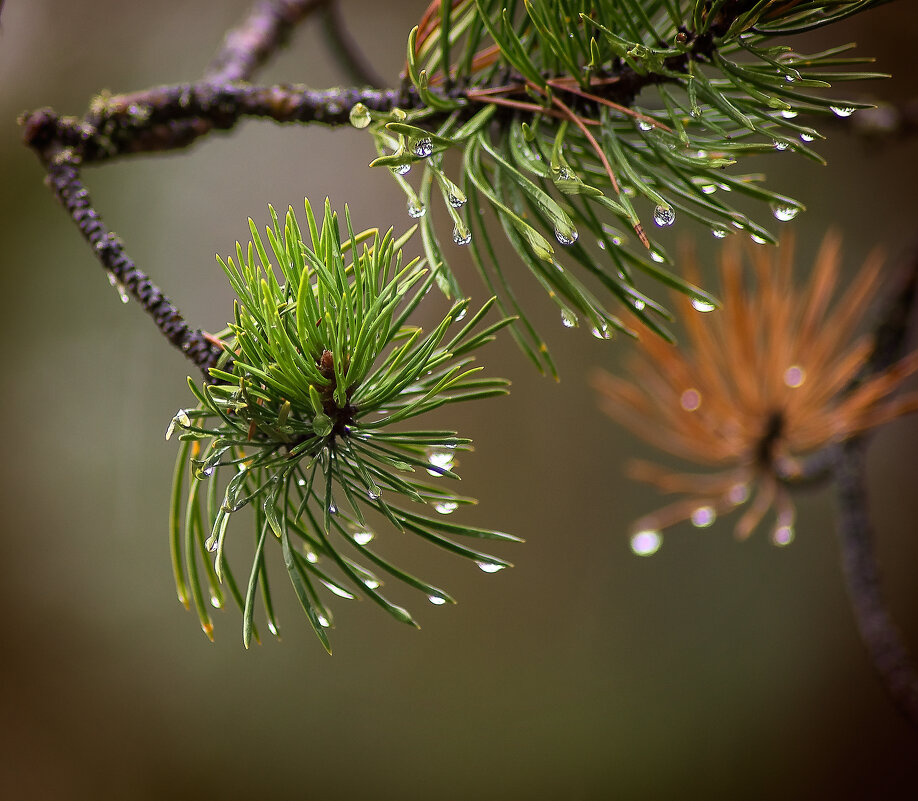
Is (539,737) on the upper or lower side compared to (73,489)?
lower

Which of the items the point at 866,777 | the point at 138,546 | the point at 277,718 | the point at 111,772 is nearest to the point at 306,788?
the point at 277,718

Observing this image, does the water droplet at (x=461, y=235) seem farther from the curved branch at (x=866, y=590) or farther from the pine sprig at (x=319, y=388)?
the curved branch at (x=866, y=590)

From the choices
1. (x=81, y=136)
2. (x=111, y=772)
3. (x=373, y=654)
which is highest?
(x=81, y=136)

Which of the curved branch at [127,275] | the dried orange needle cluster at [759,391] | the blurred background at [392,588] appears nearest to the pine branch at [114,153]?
the curved branch at [127,275]

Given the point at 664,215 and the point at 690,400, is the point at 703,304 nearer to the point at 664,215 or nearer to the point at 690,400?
the point at 664,215

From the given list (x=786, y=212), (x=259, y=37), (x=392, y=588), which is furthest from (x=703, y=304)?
(x=392, y=588)

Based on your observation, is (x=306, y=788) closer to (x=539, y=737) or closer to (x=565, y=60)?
(x=539, y=737)

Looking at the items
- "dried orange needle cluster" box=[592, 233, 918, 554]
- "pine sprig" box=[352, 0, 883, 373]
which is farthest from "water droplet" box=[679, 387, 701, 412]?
"pine sprig" box=[352, 0, 883, 373]
